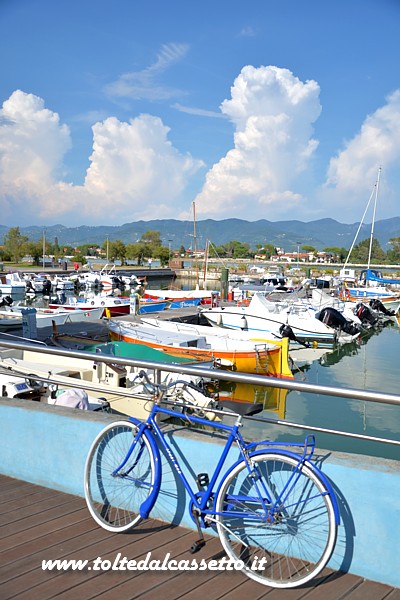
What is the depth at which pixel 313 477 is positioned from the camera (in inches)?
106

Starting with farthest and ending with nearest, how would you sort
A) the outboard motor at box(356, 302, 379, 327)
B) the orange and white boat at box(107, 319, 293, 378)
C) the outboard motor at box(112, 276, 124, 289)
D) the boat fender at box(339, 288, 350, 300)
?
the outboard motor at box(112, 276, 124, 289) → the boat fender at box(339, 288, 350, 300) → the outboard motor at box(356, 302, 379, 327) → the orange and white boat at box(107, 319, 293, 378)

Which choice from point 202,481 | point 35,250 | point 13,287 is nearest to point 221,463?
point 202,481

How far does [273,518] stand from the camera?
284 cm

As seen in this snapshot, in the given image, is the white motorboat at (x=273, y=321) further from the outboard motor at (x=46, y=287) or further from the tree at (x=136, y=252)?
→ the tree at (x=136, y=252)

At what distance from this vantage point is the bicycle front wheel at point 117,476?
3.28 metres

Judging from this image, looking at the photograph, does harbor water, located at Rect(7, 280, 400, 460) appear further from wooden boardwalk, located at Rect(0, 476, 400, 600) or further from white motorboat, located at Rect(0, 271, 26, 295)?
white motorboat, located at Rect(0, 271, 26, 295)

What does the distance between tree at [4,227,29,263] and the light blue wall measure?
297 feet

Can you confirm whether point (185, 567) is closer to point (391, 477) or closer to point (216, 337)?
point (391, 477)

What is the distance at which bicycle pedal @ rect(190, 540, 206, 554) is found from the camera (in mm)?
2980

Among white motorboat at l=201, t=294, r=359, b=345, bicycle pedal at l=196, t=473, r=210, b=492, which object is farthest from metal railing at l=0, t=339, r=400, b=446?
white motorboat at l=201, t=294, r=359, b=345

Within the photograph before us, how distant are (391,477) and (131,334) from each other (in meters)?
15.5

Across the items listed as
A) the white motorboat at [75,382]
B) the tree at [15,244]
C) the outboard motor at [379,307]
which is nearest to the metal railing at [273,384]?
the white motorboat at [75,382]

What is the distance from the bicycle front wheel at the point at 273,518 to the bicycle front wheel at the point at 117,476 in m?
A: 0.60

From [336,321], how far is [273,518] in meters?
25.4
